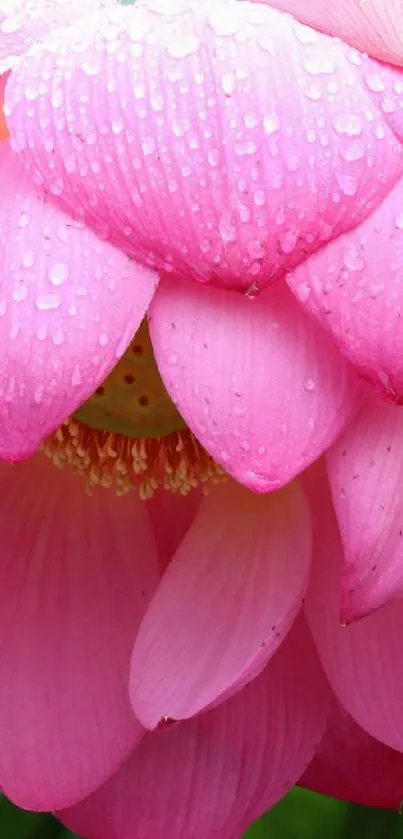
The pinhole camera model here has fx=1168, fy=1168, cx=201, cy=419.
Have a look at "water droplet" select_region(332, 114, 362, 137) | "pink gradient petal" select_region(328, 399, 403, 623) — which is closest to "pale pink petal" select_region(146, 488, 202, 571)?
"pink gradient petal" select_region(328, 399, 403, 623)

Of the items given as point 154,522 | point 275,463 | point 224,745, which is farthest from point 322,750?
point 275,463

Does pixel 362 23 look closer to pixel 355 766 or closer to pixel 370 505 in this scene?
pixel 370 505

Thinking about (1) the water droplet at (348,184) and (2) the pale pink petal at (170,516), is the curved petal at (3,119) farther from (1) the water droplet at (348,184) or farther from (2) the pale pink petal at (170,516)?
(2) the pale pink petal at (170,516)

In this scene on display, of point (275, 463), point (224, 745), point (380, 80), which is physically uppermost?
point (380, 80)

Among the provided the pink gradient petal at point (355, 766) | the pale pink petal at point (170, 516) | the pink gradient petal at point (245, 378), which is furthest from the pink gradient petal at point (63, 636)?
the pink gradient petal at point (245, 378)

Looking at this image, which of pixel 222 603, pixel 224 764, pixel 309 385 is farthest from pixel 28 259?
pixel 224 764

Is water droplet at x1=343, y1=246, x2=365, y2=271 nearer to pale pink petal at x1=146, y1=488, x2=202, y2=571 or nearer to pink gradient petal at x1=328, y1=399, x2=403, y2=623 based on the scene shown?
pink gradient petal at x1=328, y1=399, x2=403, y2=623

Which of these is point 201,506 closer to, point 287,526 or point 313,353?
point 287,526
